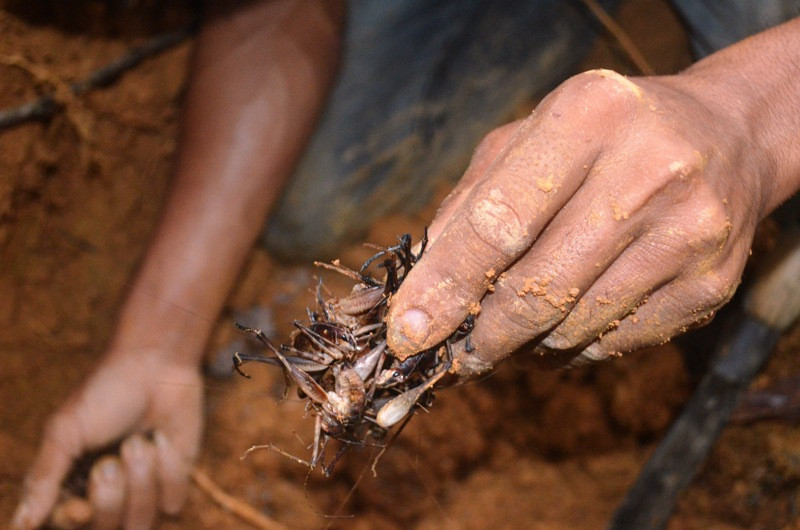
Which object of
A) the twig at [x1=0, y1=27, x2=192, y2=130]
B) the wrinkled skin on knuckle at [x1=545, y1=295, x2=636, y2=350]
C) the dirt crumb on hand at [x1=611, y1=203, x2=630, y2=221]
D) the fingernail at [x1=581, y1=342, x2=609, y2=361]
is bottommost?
the fingernail at [x1=581, y1=342, x2=609, y2=361]

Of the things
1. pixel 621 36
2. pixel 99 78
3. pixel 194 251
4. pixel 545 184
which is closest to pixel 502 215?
pixel 545 184

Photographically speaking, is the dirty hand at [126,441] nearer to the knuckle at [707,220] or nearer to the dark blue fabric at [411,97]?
the dark blue fabric at [411,97]

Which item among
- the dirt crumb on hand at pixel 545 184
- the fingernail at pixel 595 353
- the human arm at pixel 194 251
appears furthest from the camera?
the human arm at pixel 194 251

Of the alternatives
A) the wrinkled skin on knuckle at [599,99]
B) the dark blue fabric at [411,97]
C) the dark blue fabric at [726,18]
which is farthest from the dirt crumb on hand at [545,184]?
the dark blue fabric at [411,97]

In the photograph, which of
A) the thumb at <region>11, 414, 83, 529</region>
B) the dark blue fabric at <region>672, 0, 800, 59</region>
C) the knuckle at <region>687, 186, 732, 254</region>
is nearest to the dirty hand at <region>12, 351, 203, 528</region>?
the thumb at <region>11, 414, 83, 529</region>

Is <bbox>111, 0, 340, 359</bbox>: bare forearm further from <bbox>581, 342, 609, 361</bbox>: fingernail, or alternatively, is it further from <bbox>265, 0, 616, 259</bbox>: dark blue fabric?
<bbox>581, 342, 609, 361</bbox>: fingernail

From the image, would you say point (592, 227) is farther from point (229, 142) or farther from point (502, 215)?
point (229, 142)
